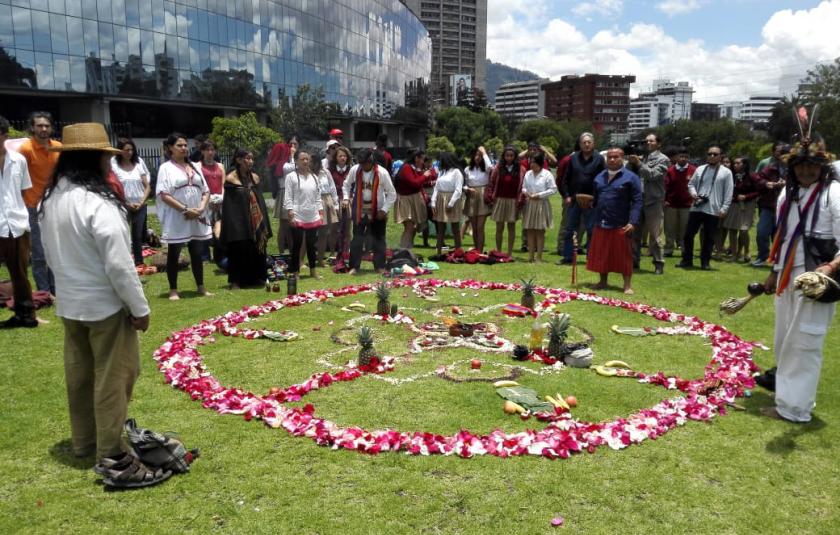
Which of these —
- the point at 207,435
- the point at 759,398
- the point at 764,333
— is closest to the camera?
the point at 207,435

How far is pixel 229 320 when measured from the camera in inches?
330

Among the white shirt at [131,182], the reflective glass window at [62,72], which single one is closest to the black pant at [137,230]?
the white shirt at [131,182]

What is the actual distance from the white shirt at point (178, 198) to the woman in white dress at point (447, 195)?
5.52 meters

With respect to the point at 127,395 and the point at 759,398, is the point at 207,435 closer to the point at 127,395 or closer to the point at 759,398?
the point at 127,395

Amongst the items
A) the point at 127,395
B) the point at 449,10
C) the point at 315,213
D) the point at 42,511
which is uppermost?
the point at 449,10

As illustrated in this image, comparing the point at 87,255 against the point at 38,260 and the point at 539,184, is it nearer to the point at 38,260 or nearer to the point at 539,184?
the point at 38,260

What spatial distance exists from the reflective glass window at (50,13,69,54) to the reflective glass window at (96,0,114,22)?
2243mm

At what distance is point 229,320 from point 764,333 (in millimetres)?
6982

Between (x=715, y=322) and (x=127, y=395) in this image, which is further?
(x=715, y=322)

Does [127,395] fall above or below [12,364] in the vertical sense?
above

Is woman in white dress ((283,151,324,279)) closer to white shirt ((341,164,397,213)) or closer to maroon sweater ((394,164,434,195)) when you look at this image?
white shirt ((341,164,397,213))

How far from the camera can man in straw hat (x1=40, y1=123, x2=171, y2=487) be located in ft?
13.4

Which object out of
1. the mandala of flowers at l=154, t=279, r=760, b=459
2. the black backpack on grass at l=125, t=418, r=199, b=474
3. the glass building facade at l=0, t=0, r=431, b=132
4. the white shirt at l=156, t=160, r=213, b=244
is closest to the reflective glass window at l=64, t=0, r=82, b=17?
the glass building facade at l=0, t=0, r=431, b=132

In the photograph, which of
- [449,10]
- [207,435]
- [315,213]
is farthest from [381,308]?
[449,10]
